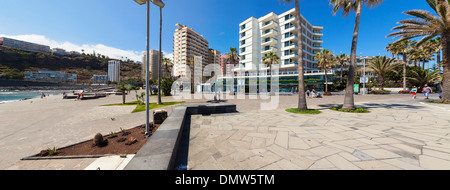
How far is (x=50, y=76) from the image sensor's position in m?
94.9

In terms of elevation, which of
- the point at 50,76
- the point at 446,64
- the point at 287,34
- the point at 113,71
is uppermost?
the point at 113,71

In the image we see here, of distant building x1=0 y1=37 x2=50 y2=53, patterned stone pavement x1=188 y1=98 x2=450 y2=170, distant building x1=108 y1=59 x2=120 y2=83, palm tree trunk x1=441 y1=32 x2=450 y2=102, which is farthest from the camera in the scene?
distant building x1=0 y1=37 x2=50 y2=53

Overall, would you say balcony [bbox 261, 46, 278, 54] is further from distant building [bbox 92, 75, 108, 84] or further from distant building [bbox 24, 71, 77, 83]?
distant building [bbox 24, 71, 77, 83]

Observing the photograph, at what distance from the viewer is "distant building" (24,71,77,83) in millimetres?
88338

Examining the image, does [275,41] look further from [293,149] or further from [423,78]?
[293,149]

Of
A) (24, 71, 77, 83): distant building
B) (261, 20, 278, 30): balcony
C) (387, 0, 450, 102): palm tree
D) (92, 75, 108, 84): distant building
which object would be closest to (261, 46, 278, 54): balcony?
(261, 20, 278, 30): balcony

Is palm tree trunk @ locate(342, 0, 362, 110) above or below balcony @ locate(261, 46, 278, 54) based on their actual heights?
below

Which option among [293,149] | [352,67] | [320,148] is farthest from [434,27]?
[293,149]

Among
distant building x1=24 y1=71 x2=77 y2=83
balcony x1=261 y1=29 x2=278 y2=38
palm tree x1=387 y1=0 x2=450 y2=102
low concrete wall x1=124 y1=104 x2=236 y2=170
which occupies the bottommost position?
low concrete wall x1=124 y1=104 x2=236 y2=170

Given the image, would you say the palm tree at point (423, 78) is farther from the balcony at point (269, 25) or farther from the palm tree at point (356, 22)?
the palm tree at point (356, 22)

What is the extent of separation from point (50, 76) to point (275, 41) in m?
144

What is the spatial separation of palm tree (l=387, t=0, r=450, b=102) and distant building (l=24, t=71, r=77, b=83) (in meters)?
148

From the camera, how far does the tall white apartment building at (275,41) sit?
3891cm

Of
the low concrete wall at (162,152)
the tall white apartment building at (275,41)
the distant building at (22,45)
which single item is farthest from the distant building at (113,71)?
the low concrete wall at (162,152)
